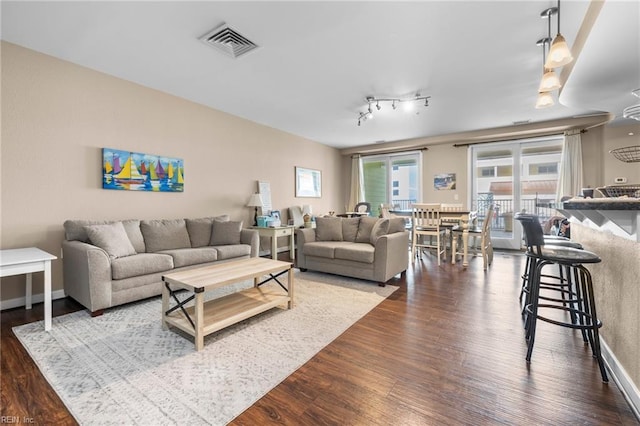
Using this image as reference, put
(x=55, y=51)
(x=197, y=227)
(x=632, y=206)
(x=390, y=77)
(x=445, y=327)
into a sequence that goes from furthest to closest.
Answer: (x=197, y=227) < (x=390, y=77) < (x=55, y=51) < (x=445, y=327) < (x=632, y=206)

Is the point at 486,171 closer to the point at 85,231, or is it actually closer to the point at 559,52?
the point at 559,52

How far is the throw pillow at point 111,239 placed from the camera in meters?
2.80

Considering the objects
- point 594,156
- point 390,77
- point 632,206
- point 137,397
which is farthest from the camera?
point 594,156

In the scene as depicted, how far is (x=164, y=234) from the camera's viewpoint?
358 centimetres

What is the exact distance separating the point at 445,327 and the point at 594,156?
523cm

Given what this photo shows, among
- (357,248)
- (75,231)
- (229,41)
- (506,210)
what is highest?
(229,41)

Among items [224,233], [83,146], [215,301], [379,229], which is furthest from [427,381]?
[83,146]

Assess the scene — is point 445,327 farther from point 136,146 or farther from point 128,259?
point 136,146

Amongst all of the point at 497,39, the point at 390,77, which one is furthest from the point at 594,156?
the point at 390,77

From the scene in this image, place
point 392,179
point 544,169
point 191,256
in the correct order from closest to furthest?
point 191,256 → point 544,169 → point 392,179

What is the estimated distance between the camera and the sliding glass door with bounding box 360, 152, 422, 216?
7.25m

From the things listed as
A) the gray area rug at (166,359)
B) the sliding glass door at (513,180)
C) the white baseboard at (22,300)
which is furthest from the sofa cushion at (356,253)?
the sliding glass door at (513,180)

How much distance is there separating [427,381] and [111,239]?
3.15 m

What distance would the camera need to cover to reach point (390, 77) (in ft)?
11.5
